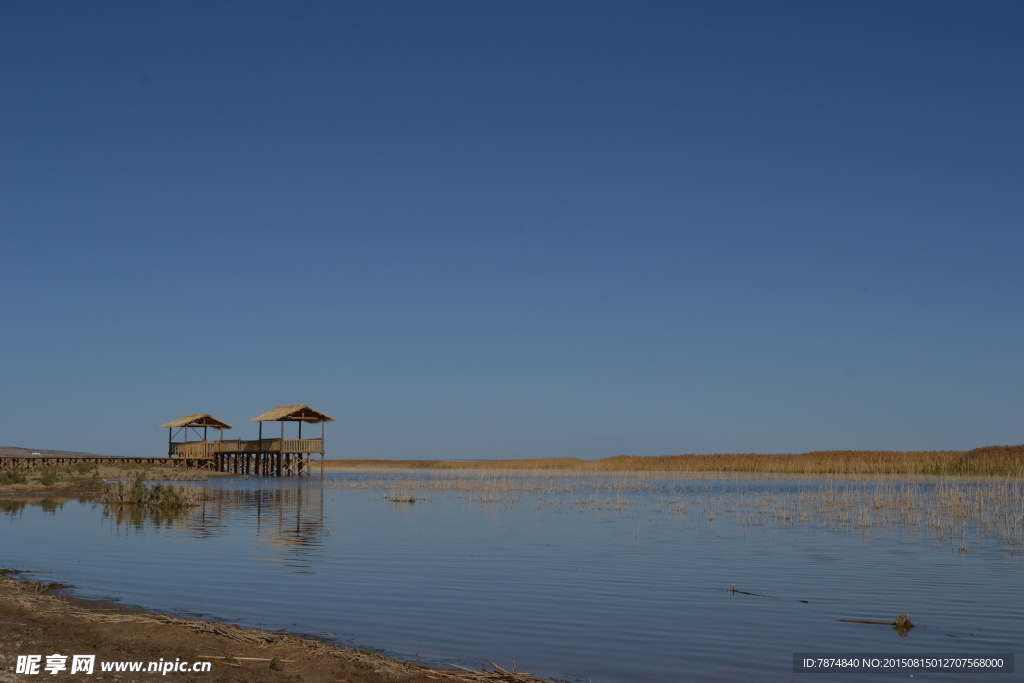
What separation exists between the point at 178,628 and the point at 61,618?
1581 millimetres

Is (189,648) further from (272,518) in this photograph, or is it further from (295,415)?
(295,415)

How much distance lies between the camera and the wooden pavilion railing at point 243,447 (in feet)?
200

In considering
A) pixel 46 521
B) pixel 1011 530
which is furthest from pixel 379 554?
pixel 1011 530

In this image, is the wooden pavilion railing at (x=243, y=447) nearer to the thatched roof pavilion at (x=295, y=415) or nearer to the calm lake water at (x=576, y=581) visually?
the thatched roof pavilion at (x=295, y=415)

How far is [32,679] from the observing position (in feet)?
21.6

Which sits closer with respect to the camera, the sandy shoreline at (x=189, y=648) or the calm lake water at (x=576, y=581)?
the sandy shoreline at (x=189, y=648)

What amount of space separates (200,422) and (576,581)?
2242 inches

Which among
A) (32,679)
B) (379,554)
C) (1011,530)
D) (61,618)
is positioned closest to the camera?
(32,679)

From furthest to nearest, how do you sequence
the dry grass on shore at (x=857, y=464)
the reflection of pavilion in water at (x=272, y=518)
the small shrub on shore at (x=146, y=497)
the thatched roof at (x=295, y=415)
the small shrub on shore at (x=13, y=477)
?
the thatched roof at (x=295, y=415)
the dry grass on shore at (x=857, y=464)
the small shrub on shore at (x=13, y=477)
the small shrub on shore at (x=146, y=497)
the reflection of pavilion in water at (x=272, y=518)

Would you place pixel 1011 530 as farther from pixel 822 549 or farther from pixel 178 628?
pixel 178 628

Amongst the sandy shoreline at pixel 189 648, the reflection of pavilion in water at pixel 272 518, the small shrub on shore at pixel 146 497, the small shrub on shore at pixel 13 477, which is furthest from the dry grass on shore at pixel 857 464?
the small shrub on shore at pixel 13 477

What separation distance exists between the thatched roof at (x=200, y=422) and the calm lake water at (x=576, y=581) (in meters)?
38.0

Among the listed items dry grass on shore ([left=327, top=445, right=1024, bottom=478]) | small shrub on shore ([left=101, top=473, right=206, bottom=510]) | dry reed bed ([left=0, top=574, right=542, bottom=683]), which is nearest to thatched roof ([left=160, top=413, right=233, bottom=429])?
dry grass on shore ([left=327, top=445, right=1024, bottom=478])

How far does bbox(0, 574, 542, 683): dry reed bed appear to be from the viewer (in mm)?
7008
